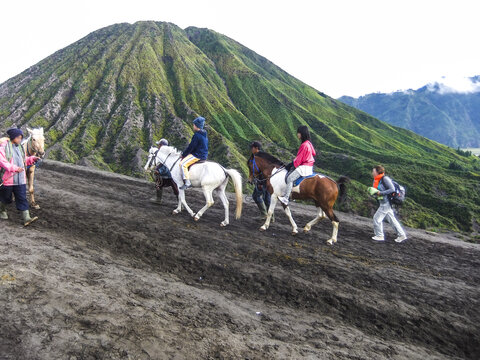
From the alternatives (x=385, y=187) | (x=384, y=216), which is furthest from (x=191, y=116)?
(x=384, y=216)

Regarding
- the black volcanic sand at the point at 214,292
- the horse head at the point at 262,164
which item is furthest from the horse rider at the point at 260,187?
the black volcanic sand at the point at 214,292

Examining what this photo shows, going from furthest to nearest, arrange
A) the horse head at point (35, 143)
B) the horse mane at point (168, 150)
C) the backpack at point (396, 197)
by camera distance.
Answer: the horse mane at point (168, 150), the backpack at point (396, 197), the horse head at point (35, 143)

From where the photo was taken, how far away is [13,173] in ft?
25.7

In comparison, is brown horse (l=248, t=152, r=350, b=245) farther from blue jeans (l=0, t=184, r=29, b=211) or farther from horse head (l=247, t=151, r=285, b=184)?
blue jeans (l=0, t=184, r=29, b=211)

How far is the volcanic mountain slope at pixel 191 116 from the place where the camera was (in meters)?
46.5

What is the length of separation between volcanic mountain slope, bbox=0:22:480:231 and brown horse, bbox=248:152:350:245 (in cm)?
2360

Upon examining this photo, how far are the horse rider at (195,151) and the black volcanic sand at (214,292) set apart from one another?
6.19ft

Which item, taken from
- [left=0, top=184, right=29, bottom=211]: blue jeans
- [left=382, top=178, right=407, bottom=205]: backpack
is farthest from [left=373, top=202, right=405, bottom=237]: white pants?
[left=0, top=184, right=29, bottom=211]: blue jeans

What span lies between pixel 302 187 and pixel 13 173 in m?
9.61

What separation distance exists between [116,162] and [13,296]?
53.3 meters

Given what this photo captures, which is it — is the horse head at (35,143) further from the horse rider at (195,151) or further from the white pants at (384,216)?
the white pants at (384,216)

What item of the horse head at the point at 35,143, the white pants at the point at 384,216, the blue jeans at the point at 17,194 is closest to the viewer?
the blue jeans at the point at 17,194

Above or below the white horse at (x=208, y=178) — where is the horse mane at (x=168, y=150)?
above

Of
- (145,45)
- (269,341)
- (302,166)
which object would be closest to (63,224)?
(269,341)
